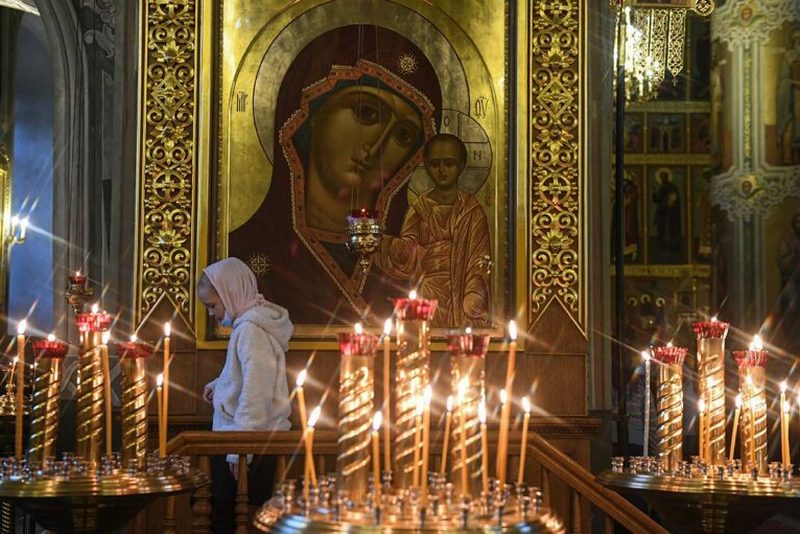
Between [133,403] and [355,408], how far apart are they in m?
1.21

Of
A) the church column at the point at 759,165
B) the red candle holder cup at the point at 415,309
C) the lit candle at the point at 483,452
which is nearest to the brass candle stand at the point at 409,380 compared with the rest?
the red candle holder cup at the point at 415,309

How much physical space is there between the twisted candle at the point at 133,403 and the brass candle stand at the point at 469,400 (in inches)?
47.5

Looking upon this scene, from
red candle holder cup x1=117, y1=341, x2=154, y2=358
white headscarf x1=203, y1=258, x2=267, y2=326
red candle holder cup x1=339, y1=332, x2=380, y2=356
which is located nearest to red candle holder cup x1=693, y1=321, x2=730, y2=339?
red candle holder cup x1=339, y1=332, x2=380, y2=356

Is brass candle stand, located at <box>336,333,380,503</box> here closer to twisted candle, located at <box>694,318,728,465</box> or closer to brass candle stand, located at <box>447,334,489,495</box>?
brass candle stand, located at <box>447,334,489,495</box>

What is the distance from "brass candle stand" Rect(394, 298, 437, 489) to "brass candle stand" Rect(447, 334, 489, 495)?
0.25ft

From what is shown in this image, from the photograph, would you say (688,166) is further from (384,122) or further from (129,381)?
(129,381)

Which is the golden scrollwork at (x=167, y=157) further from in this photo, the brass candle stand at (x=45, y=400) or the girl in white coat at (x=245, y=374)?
the brass candle stand at (x=45, y=400)

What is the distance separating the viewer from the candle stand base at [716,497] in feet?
12.7

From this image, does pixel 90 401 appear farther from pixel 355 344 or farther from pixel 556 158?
pixel 556 158

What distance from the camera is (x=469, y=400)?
3.05 meters

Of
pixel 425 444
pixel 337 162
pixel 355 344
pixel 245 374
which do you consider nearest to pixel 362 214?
pixel 337 162

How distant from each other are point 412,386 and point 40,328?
10.6 metres

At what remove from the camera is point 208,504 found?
208 inches

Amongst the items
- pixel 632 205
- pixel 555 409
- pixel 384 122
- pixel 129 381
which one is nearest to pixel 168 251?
pixel 384 122
